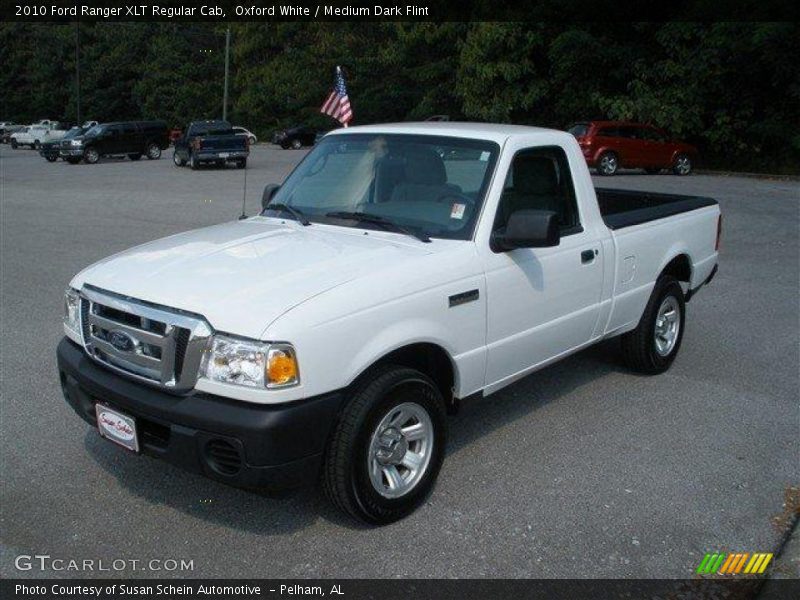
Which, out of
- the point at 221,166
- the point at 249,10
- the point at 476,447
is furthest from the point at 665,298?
the point at 249,10

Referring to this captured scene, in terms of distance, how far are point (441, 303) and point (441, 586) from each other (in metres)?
1.30

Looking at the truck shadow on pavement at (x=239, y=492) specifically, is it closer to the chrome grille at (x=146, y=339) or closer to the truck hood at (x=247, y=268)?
the chrome grille at (x=146, y=339)

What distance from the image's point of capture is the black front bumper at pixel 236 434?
318 cm

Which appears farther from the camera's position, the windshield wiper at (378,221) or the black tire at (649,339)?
the black tire at (649,339)

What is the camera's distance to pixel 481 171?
14.4ft

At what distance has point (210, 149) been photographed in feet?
98.2

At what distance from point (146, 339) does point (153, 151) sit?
119 feet

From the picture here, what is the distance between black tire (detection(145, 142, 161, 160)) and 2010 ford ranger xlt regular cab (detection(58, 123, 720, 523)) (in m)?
33.9

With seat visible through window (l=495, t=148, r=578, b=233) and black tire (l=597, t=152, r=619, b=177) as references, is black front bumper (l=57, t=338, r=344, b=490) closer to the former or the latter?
seat visible through window (l=495, t=148, r=578, b=233)

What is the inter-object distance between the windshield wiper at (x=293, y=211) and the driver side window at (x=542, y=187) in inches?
44.6

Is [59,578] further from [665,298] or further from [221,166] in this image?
[221,166]

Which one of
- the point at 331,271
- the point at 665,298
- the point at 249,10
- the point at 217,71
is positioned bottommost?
the point at 665,298

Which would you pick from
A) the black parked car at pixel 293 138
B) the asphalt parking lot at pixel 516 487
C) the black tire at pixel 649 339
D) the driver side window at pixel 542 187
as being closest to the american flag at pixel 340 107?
the asphalt parking lot at pixel 516 487

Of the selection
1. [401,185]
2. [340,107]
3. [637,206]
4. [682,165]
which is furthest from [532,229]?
[682,165]
